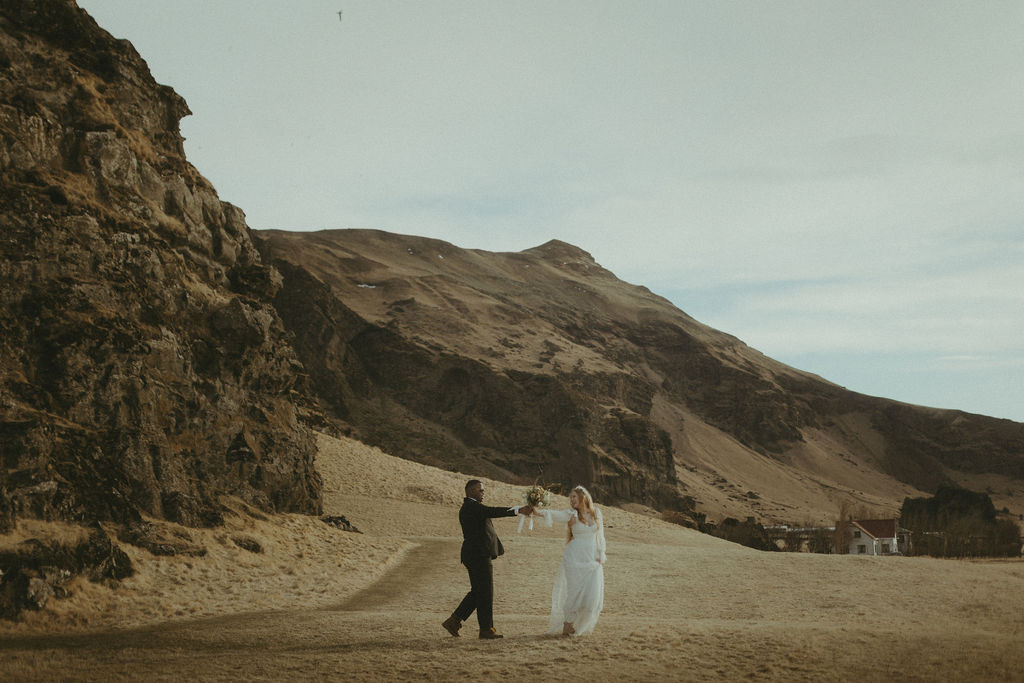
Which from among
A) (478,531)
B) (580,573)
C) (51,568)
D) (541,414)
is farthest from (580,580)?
(541,414)

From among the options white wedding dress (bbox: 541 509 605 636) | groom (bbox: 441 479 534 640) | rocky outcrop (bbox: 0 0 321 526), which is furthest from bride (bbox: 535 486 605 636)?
rocky outcrop (bbox: 0 0 321 526)

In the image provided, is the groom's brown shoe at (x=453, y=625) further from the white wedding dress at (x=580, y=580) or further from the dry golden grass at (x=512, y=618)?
the white wedding dress at (x=580, y=580)

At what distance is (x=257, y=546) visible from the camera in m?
26.4

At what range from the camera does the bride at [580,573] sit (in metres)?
13.6

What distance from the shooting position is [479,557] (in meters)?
13.7

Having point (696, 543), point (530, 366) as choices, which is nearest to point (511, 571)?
point (696, 543)

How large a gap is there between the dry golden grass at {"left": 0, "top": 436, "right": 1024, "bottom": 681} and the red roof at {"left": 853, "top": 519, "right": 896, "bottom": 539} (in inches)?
1719

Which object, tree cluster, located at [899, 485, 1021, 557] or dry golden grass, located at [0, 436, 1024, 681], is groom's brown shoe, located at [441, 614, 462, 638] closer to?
dry golden grass, located at [0, 436, 1024, 681]

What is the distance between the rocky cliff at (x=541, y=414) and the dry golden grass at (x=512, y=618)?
78.6 m

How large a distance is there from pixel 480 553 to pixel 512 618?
5.48m

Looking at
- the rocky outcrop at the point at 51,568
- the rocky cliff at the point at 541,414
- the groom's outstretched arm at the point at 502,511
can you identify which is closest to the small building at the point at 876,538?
the rocky cliff at the point at 541,414

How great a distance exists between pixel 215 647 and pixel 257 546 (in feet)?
Result: 45.3

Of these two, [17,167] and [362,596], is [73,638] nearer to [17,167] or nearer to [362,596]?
[362,596]

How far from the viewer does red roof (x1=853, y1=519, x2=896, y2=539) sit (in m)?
83.9
